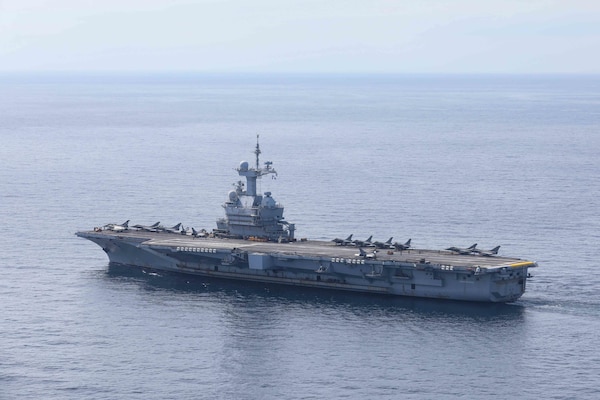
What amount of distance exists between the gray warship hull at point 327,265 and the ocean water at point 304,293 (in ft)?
2.66

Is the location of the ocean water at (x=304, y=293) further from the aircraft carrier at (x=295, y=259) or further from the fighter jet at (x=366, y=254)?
the fighter jet at (x=366, y=254)

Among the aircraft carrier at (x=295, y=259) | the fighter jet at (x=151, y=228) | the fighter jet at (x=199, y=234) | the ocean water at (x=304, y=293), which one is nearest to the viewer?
the ocean water at (x=304, y=293)

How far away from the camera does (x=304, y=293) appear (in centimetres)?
5478

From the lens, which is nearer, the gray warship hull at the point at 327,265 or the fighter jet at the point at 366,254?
the gray warship hull at the point at 327,265

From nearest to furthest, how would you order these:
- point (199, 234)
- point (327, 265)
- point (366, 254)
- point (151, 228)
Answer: point (366, 254), point (327, 265), point (199, 234), point (151, 228)

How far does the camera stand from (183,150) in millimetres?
118938

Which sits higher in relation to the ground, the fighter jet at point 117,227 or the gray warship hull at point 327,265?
the fighter jet at point 117,227

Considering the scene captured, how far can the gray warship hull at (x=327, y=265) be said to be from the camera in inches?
2026

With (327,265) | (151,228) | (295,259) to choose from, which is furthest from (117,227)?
(327,265)

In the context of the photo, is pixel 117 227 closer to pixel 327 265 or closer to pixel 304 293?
pixel 304 293

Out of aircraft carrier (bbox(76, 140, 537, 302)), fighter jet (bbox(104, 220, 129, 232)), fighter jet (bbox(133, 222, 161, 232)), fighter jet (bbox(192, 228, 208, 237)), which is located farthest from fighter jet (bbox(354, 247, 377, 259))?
fighter jet (bbox(104, 220, 129, 232))

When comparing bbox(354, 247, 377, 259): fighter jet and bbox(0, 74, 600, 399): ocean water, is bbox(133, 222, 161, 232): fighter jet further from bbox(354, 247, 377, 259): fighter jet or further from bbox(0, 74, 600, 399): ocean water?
bbox(354, 247, 377, 259): fighter jet

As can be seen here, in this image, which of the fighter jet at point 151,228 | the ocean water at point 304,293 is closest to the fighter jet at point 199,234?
the fighter jet at point 151,228

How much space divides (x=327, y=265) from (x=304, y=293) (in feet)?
6.07
